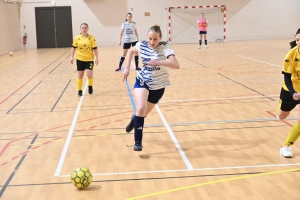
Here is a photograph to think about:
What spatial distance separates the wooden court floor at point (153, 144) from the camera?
177 inches

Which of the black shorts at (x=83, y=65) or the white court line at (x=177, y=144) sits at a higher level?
the black shorts at (x=83, y=65)

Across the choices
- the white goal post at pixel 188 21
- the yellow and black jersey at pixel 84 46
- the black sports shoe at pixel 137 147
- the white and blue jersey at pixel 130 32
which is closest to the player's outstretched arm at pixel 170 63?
the black sports shoe at pixel 137 147

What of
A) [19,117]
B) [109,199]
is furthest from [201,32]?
[109,199]

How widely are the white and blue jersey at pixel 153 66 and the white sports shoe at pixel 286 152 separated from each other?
5.84 ft

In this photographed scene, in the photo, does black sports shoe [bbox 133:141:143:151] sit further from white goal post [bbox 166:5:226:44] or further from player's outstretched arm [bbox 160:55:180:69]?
white goal post [bbox 166:5:226:44]

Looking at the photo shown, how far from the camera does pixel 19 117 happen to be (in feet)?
26.6

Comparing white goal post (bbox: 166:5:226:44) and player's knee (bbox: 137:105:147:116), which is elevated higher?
white goal post (bbox: 166:5:226:44)

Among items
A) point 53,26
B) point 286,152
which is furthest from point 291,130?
point 53,26

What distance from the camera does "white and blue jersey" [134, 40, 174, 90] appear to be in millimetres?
5609

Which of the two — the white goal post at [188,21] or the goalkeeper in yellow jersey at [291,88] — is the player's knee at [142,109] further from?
the white goal post at [188,21]

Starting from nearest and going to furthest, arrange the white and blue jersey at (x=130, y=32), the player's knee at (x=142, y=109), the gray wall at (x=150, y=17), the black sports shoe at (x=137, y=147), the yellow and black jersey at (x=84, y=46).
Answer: the player's knee at (x=142, y=109), the black sports shoe at (x=137, y=147), the yellow and black jersey at (x=84, y=46), the white and blue jersey at (x=130, y=32), the gray wall at (x=150, y=17)

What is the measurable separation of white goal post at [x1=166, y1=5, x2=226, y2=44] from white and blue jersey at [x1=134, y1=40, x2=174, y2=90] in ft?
74.1

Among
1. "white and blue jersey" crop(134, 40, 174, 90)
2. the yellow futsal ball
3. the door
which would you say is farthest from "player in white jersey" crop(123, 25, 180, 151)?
the door

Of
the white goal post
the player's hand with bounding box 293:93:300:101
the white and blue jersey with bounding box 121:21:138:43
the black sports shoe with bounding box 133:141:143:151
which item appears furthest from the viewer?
the white goal post
